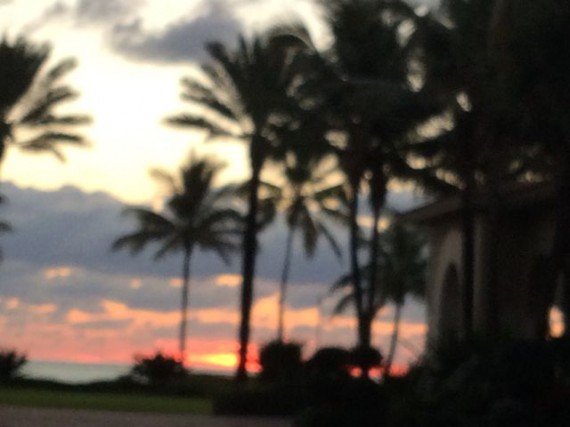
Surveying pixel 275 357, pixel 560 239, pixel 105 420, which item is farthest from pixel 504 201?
pixel 275 357

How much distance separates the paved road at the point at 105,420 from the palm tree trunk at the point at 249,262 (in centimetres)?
1368

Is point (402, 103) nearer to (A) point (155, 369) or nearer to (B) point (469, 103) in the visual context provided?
(B) point (469, 103)

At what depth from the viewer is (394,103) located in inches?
1246

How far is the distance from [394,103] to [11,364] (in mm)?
18761

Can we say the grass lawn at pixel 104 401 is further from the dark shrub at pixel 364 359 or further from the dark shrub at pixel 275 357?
the dark shrub at pixel 364 359

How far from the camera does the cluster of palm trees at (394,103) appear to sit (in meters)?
23.6

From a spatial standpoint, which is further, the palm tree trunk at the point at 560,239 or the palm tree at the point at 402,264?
the palm tree at the point at 402,264

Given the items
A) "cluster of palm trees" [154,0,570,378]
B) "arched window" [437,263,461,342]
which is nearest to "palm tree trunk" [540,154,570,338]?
"cluster of palm trees" [154,0,570,378]

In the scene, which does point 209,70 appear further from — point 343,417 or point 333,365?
point 343,417

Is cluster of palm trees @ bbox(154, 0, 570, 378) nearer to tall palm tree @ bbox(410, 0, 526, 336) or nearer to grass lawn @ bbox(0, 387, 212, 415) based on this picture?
tall palm tree @ bbox(410, 0, 526, 336)

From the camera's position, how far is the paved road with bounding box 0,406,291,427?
2542 centimetres

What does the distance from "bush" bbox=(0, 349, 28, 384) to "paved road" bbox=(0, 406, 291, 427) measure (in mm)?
A: 14194

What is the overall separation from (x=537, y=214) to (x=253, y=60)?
1261 cm

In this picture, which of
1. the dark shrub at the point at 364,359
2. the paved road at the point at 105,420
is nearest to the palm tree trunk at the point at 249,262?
the paved road at the point at 105,420
